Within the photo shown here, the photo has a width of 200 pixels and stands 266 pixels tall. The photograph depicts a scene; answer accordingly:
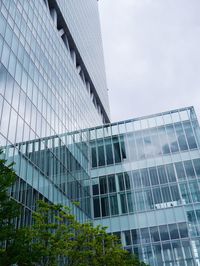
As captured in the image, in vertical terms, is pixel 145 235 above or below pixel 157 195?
below

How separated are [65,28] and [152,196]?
Result: 29.1 m

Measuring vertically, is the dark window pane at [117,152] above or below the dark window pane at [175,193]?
above

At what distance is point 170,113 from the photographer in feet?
139

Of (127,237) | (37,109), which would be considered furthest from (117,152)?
(37,109)

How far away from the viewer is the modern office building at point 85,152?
25.1m

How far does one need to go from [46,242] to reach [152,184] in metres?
24.1

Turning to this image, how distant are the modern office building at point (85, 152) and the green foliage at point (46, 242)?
5479 mm

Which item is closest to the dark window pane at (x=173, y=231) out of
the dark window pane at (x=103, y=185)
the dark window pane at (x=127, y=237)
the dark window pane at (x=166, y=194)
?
the dark window pane at (x=166, y=194)

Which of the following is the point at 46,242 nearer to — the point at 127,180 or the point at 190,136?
the point at 127,180

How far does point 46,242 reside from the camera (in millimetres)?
16000

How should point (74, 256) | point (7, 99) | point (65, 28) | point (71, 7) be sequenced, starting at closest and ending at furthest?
1. point (74, 256)
2. point (7, 99)
3. point (65, 28)
4. point (71, 7)

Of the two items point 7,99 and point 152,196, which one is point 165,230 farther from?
point 7,99

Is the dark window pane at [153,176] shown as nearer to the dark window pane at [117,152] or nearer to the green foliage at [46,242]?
the dark window pane at [117,152]

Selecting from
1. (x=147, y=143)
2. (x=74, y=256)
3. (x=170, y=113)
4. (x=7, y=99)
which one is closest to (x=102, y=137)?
(x=147, y=143)
